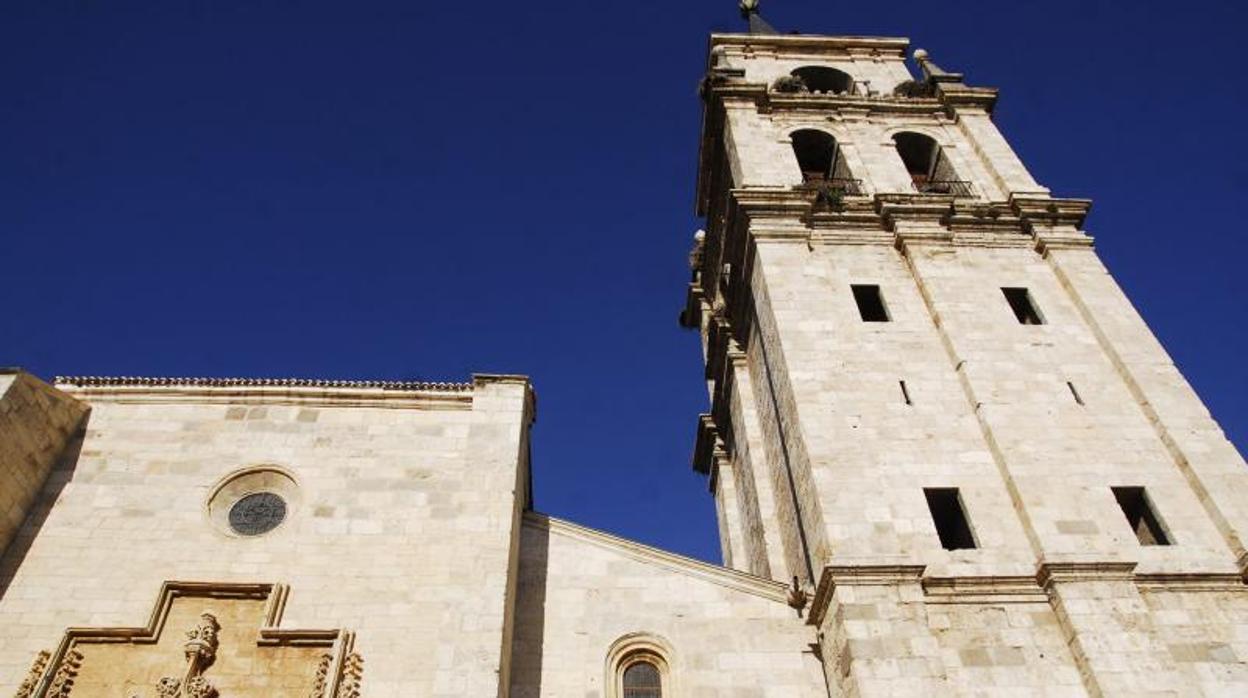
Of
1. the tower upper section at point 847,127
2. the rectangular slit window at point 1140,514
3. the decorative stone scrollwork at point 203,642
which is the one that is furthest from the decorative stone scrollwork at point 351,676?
the tower upper section at point 847,127

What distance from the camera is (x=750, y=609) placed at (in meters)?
13.8

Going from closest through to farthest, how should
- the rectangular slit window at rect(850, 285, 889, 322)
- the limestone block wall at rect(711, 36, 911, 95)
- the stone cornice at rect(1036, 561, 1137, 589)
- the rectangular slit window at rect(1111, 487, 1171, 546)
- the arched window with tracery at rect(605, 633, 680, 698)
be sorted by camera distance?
1. the stone cornice at rect(1036, 561, 1137, 589)
2. the arched window with tracery at rect(605, 633, 680, 698)
3. the rectangular slit window at rect(1111, 487, 1171, 546)
4. the rectangular slit window at rect(850, 285, 889, 322)
5. the limestone block wall at rect(711, 36, 911, 95)

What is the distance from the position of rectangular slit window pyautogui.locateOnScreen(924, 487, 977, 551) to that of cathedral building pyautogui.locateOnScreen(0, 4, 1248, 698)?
0.05m

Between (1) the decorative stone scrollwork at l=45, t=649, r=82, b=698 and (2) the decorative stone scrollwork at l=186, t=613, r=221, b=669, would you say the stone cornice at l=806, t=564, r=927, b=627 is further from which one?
(1) the decorative stone scrollwork at l=45, t=649, r=82, b=698

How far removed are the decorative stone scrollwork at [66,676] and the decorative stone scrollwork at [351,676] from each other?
3457 millimetres

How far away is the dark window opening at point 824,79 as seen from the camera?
2762 cm

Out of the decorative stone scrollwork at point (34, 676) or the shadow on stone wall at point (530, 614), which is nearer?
the decorative stone scrollwork at point (34, 676)

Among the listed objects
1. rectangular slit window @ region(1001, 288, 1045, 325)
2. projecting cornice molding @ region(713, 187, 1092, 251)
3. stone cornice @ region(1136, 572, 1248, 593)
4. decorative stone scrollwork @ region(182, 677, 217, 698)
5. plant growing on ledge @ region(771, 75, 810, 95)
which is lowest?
decorative stone scrollwork @ region(182, 677, 217, 698)

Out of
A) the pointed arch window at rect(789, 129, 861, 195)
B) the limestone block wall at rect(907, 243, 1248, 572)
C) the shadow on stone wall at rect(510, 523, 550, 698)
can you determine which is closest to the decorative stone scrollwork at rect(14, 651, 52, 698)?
the shadow on stone wall at rect(510, 523, 550, 698)

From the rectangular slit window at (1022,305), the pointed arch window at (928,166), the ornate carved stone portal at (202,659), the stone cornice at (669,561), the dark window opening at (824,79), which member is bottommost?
the ornate carved stone portal at (202,659)

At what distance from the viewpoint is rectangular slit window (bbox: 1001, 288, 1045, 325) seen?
17562 millimetres

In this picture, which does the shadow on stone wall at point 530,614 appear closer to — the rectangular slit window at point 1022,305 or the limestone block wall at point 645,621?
the limestone block wall at point 645,621

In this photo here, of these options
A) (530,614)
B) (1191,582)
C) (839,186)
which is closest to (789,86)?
(839,186)

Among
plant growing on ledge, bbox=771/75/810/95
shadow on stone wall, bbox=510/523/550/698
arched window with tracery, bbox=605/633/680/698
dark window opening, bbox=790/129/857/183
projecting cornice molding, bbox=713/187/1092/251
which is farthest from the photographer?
plant growing on ledge, bbox=771/75/810/95
